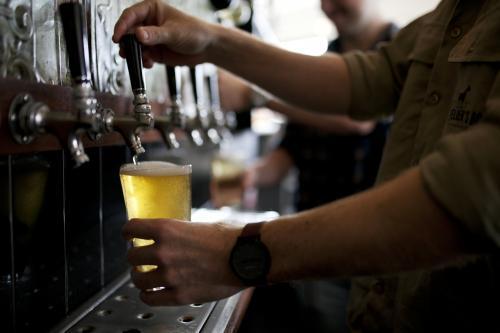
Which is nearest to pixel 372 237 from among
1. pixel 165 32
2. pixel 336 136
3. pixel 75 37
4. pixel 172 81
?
pixel 75 37

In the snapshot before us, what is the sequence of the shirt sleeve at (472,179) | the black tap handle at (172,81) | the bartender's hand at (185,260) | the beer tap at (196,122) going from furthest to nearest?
the beer tap at (196,122) → the black tap handle at (172,81) → the bartender's hand at (185,260) → the shirt sleeve at (472,179)

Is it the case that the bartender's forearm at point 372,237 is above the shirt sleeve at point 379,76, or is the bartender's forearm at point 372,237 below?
below

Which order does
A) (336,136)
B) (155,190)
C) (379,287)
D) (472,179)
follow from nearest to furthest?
(472,179)
(155,190)
(379,287)
(336,136)

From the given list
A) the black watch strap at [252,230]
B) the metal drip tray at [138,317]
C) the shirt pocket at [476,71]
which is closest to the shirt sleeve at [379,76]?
the shirt pocket at [476,71]

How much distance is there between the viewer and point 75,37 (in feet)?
1.90

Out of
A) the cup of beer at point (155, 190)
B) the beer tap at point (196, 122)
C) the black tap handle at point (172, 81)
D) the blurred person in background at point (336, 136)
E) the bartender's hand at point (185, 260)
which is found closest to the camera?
the bartender's hand at point (185, 260)

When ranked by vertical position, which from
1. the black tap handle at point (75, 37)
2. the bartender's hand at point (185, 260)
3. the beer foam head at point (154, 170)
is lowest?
the bartender's hand at point (185, 260)

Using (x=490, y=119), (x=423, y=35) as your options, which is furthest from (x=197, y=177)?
(x=490, y=119)

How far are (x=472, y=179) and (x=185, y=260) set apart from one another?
1.23ft

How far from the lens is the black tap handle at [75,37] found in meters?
0.56

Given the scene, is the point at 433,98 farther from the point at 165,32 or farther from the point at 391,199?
the point at 165,32

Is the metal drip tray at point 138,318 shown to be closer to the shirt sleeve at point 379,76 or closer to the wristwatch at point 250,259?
the wristwatch at point 250,259

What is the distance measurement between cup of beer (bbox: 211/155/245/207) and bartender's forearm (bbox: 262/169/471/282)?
1.32 metres

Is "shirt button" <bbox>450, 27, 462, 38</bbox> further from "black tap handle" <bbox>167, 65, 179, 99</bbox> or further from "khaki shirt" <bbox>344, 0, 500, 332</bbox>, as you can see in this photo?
"black tap handle" <bbox>167, 65, 179, 99</bbox>
